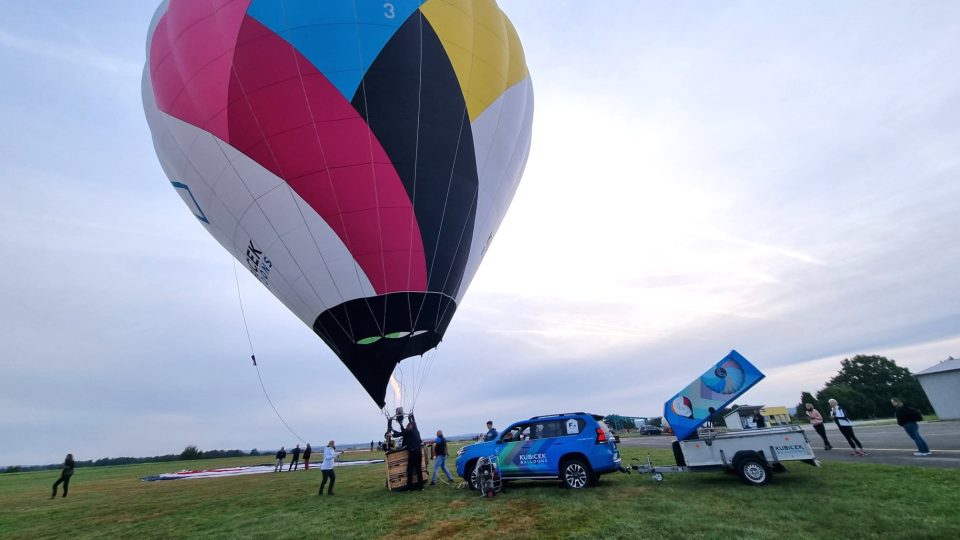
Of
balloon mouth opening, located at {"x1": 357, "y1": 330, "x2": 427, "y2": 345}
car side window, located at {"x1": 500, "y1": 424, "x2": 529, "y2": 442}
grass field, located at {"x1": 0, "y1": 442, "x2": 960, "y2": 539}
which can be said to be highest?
balloon mouth opening, located at {"x1": 357, "y1": 330, "x2": 427, "y2": 345}

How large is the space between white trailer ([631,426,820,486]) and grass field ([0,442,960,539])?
0.33 m

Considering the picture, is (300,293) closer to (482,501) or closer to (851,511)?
(482,501)

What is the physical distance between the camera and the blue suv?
9234mm

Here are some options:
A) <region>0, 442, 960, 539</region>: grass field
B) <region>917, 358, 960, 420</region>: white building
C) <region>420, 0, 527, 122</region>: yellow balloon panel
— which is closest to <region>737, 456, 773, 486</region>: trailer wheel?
<region>0, 442, 960, 539</region>: grass field

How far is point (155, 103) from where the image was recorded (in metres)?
12.9

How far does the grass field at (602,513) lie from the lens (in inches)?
214

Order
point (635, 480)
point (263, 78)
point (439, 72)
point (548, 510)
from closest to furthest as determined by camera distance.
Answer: point (548, 510), point (635, 480), point (263, 78), point (439, 72)

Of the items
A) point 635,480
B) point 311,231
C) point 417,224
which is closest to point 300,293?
point 311,231

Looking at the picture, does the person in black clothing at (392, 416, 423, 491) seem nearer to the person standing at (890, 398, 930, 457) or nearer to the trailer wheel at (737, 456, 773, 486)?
the trailer wheel at (737, 456, 773, 486)

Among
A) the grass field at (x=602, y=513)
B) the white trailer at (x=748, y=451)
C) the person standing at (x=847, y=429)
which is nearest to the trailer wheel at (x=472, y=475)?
the grass field at (x=602, y=513)

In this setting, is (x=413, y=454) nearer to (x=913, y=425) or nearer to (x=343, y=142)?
(x=343, y=142)

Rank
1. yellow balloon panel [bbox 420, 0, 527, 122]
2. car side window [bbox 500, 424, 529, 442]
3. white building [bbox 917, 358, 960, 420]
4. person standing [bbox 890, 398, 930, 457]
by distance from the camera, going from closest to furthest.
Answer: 1. person standing [bbox 890, 398, 930, 457]
2. car side window [bbox 500, 424, 529, 442]
3. yellow balloon panel [bbox 420, 0, 527, 122]
4. white building [bbox 917, 358, 960, 420]

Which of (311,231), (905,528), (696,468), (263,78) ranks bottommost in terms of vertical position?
(905,528)

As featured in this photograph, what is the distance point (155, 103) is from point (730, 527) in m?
17.5
